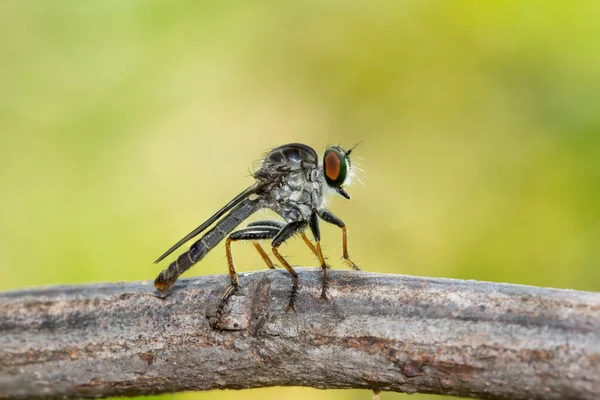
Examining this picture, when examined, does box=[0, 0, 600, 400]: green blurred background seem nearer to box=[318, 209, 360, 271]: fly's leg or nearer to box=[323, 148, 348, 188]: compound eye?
box=[318, 209, 360, 271]: fly's leg

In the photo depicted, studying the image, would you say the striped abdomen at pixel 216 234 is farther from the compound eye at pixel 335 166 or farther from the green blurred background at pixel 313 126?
the green blurred background at pixel 313 126

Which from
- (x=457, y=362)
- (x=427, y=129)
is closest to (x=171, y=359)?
(x=457, y=362)

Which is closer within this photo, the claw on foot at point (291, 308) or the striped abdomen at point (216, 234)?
the claw on foot at point (291, 308)

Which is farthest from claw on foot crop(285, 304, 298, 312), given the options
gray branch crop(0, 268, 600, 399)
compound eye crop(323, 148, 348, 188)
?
compound eye crop(323, 148, 348, 188)

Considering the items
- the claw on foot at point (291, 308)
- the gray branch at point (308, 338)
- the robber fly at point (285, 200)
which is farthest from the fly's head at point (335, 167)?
the claw on foot at point (291, 308)

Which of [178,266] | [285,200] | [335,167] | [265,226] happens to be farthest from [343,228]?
[178,266]
